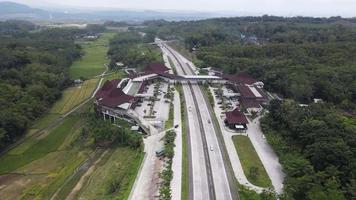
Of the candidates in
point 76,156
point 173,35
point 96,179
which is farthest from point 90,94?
point 173,35

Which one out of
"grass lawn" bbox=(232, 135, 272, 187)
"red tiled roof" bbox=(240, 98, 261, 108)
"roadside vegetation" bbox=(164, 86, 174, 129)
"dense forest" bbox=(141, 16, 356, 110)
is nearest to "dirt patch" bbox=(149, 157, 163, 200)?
"grass lawn" bbox=(232, 135, 272, 187)

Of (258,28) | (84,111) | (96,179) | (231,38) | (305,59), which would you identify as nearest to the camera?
(96,179)

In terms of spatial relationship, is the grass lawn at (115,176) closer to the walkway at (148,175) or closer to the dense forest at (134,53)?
the walkway at (148,175)

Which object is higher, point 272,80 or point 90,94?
point 272,80

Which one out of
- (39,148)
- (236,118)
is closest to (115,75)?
(39,148)

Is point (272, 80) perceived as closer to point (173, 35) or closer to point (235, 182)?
point (235, 182)

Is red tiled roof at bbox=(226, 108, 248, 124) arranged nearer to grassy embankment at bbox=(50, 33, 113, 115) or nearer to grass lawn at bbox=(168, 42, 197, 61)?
grassy embankment at bbox=(50, 33, 113, 115)
